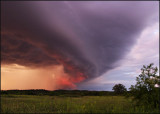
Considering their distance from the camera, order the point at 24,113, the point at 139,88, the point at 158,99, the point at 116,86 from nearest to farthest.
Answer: the point at 24,113
the point at 158,99
the point at 139,88
the point at 116,86

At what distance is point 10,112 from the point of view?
11.9m

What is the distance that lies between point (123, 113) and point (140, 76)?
6.01m

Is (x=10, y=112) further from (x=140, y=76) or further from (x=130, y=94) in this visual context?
(x=140, y=76)

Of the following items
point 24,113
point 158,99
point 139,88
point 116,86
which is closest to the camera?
point 24,113

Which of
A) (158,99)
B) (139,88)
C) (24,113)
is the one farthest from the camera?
(139,88)

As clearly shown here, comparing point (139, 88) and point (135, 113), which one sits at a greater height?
point (139, 88)

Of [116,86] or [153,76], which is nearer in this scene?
[153,76]

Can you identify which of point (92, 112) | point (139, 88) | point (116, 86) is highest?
point (139, 88)

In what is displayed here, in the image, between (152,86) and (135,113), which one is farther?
(152,86)

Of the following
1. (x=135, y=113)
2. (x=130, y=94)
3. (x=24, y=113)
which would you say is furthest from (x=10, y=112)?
(x=130, y=94)

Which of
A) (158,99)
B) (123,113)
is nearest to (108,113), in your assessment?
(123,113)

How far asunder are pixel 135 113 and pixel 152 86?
4.99 m

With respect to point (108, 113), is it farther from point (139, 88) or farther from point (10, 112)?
point (10, 112)

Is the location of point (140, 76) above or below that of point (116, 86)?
above
